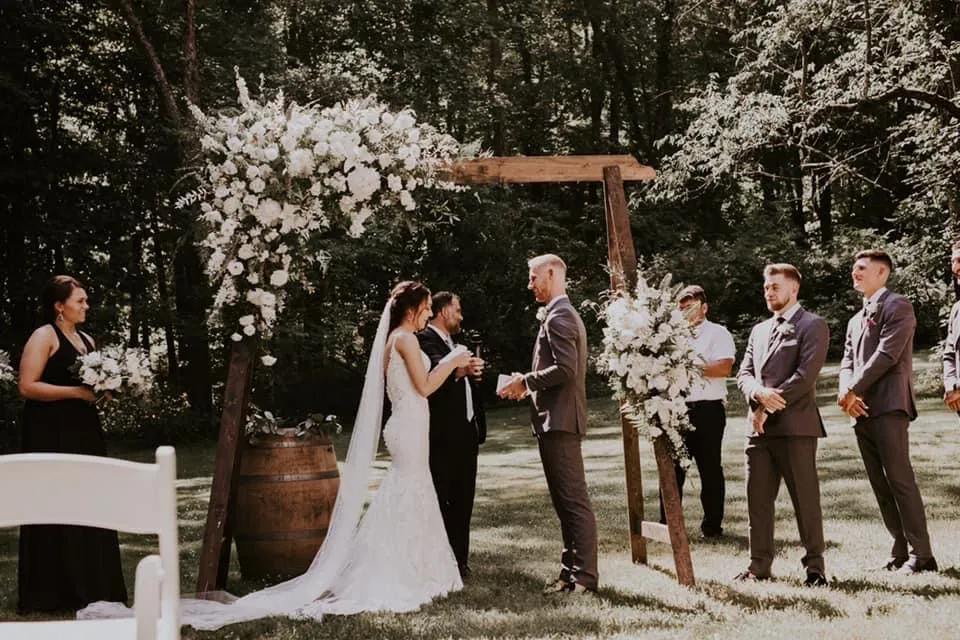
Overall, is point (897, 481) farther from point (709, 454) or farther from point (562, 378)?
point (562, 378)

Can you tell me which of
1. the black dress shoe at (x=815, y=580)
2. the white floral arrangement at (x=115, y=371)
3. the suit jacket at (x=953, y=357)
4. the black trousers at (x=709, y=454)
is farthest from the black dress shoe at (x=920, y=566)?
the white floral arrangement at (x=115, y=371)

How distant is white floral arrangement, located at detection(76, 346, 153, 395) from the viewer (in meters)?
7.00

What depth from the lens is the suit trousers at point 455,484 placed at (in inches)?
319

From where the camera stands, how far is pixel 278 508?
7.82m

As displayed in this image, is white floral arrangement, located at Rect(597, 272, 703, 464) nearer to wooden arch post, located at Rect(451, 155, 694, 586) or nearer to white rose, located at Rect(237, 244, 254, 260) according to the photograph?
wooden arch post, located at Rect(451, 155, 694, 586)

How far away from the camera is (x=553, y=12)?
110 feet

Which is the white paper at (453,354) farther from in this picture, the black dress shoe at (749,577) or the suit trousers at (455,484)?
the black dress shoe at (749,577)

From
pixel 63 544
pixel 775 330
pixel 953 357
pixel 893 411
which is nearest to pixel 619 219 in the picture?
pixel 775 330

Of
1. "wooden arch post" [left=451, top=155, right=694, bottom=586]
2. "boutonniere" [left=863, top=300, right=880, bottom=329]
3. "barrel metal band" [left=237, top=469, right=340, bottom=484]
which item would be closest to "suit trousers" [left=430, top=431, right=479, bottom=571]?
"barrel metal band" [left=237, top=469, right=340, bottom=484]

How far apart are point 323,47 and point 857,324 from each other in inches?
913

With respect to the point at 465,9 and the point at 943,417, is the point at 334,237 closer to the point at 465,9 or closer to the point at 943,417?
the point at 465,9

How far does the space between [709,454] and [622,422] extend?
4.90 feet

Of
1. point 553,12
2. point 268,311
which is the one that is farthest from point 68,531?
point 553,12

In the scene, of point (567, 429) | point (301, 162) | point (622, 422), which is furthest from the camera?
point (622, 422)
